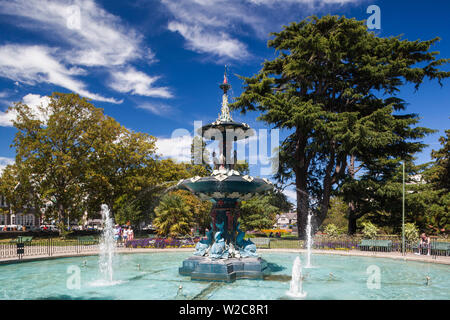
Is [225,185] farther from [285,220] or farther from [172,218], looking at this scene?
[285,220]

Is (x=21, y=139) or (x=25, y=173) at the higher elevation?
(x=21, y=139)

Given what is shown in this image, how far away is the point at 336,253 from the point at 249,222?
70.0 feet

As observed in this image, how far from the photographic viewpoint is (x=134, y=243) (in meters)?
23.4

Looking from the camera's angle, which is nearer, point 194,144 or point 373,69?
point 373,69

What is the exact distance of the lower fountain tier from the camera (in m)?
11.9

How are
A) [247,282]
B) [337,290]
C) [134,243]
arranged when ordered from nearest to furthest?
[337,290] < [247,282] < [134,243]

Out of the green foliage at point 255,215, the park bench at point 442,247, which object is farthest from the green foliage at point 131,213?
the park bench at point 442,247

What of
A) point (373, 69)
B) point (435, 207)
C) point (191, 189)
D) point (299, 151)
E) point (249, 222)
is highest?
point (373, 69)

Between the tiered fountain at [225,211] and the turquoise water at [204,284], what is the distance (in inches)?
24.0

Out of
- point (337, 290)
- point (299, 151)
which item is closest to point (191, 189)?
point (337, 290)

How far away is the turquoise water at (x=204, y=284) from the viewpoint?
31.8 feet

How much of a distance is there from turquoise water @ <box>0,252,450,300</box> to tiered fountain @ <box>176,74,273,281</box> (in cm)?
61

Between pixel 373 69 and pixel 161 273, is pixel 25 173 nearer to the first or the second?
pixel 161 273

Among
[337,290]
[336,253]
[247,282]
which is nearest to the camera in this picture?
[337,290]
